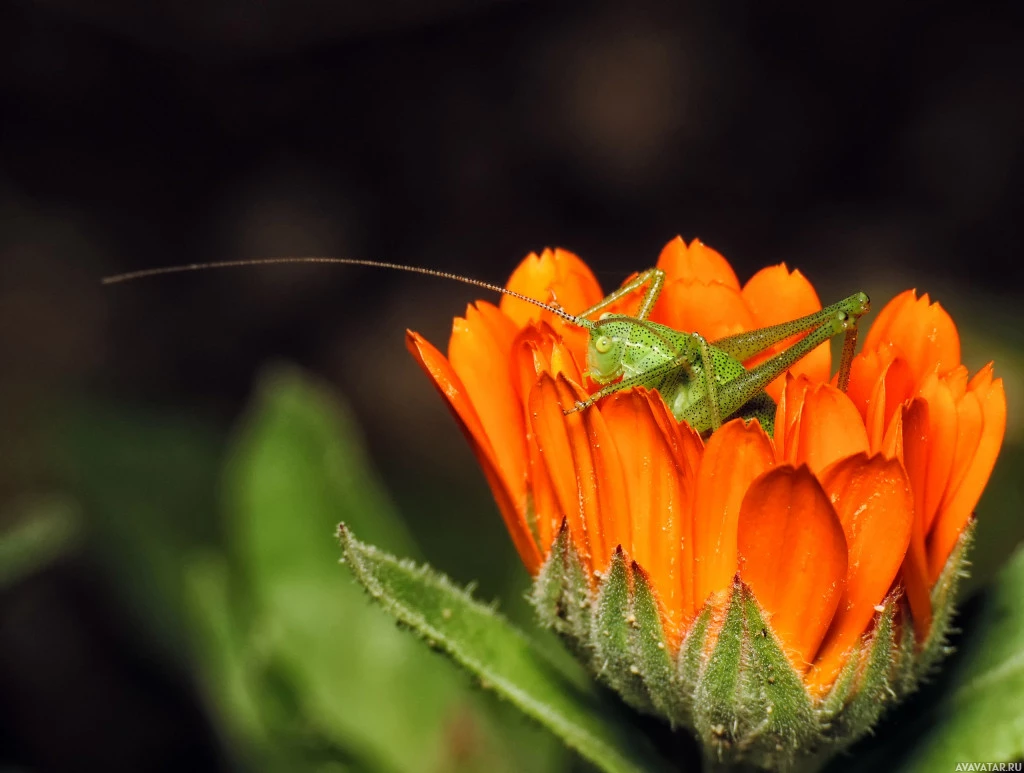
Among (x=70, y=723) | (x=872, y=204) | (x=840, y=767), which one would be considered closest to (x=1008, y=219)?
(x=872, y=204)

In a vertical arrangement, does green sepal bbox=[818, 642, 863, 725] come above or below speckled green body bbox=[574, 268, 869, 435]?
below

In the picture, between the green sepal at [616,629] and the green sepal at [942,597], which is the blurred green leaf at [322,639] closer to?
the green sepal at [616,629]

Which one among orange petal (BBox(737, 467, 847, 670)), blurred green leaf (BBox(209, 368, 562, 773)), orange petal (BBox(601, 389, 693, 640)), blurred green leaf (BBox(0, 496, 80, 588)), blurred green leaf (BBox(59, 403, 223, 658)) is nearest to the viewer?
orange petal (BBox(737, 467, 847, 670))

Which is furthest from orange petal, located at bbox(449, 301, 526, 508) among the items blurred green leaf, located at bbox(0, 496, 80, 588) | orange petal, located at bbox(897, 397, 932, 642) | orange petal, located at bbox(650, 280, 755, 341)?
blurred green leaf, located at bbox(0, 496, 80, 588)

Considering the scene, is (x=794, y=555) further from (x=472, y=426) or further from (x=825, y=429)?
(x=472, y=426)

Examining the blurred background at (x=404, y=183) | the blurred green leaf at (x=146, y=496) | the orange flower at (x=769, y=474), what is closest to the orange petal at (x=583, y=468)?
the orange flower at (x=769, y=474)

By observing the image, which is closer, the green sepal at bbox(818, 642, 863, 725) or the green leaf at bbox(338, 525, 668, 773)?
the green sepal at bbox(818, 642, 863, 725)

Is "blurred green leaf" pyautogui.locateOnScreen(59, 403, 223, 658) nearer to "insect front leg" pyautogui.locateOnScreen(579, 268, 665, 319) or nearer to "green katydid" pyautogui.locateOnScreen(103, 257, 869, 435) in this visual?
"green katydid" pyautogui.locateOnScreen(103, 257, 869, 435)

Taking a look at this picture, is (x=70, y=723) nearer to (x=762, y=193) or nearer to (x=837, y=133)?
(x=762, y=193)

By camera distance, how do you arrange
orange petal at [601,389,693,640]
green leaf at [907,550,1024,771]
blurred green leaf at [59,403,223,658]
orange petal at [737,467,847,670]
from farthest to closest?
1. blurred green leaf at [59,403,223,658]
2. green leaf at [907,550,1024,771]
3. orange petal at [601,389,693,640]
4. orange petal at [737,467,847,670]
